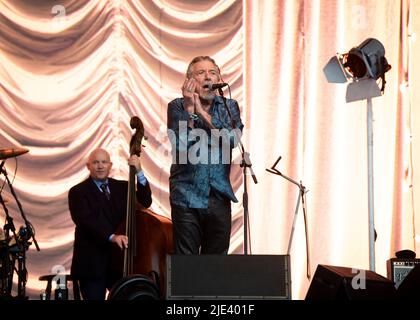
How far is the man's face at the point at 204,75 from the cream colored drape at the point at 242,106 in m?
1.77

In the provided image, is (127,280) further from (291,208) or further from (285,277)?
(291,208)

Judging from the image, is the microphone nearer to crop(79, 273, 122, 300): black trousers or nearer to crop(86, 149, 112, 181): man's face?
crop(86, 149, 112, 181): man's face

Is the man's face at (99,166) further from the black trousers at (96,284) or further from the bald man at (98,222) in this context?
the black trousers at (96,284)

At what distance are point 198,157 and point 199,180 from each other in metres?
0.14

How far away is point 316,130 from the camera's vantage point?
625 cm

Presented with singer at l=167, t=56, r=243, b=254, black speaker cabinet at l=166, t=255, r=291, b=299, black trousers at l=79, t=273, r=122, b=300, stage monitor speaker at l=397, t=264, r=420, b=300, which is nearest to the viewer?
stage monitor speaker at l=397, t=264, r=420, b=300

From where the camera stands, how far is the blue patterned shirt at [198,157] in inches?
164

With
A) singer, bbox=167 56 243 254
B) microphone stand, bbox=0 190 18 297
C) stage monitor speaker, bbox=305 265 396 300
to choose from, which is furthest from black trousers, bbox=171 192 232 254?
stage monitor speaker, bbox=305 265 396 300

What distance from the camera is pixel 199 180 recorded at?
164 inches

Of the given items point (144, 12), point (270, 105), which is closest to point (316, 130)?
point (270, 105)

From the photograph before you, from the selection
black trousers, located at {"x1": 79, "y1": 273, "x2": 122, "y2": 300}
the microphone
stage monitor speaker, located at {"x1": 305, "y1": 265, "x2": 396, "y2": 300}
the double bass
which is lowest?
black trousers, located at {"x1": 79, "y1": 273, "x2": 122, "y2": 300}

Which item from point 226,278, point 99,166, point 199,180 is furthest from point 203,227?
point 226,278

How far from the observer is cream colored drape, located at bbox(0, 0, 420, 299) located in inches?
235

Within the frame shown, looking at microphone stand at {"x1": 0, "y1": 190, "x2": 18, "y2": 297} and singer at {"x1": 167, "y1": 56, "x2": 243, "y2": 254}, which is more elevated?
singer at {"x1": 167, "y1": 56, "x2": 243, "y2": 254}
